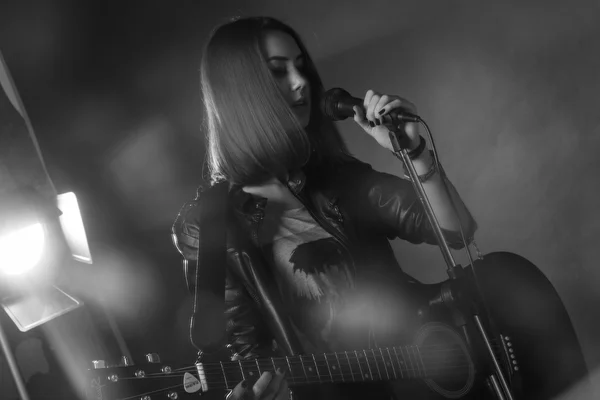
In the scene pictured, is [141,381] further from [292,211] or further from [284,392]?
[292,211]

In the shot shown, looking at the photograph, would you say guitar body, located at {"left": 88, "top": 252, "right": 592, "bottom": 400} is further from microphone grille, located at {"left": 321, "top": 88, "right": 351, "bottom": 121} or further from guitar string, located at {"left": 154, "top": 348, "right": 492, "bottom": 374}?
microphone grille, located at {"left": 321, "top": 88, "right": 351, "bottom": 121}

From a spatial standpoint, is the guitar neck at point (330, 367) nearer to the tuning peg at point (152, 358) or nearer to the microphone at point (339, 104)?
the tuning peg at point (152, 358)

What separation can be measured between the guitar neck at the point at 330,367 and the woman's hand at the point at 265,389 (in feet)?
0.09

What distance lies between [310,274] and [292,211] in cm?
18

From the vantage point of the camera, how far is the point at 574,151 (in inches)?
54.5

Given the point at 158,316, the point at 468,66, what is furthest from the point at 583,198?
the point at 158,316

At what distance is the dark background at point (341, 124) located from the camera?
1387 millimetres

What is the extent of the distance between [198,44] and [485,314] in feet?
3.71

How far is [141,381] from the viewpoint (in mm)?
1298

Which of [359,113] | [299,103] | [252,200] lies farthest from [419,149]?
[252,200]

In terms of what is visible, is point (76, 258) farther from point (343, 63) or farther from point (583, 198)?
point (583, 198)

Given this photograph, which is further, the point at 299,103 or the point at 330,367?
the point at 299,103

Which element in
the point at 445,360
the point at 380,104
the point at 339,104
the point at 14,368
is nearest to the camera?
the point at 380,104

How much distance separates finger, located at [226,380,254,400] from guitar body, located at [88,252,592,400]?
5 centimetres
